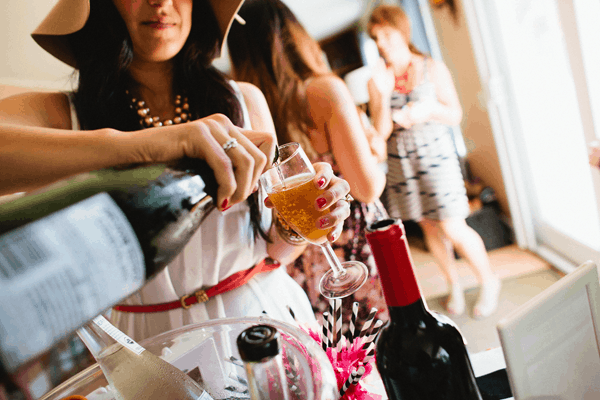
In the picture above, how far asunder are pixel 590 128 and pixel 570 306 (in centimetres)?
181

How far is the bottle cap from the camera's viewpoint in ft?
0.90

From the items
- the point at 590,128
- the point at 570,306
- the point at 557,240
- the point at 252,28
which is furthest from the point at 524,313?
the point at 557,240

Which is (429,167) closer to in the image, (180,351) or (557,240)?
(557,240)

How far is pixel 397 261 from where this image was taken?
0.32m

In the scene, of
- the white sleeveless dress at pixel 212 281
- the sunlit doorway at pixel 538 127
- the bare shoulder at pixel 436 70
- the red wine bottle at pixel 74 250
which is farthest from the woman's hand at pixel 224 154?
the sunlit doorway at pixel 538 127

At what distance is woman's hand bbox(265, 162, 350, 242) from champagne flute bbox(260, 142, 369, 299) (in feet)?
0.04

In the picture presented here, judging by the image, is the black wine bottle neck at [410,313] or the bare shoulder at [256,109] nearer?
the black wine bottle neck at [410,313]

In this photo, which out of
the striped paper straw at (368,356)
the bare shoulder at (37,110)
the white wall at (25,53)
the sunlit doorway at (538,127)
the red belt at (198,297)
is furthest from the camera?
the sunlit doorway at (538,127)

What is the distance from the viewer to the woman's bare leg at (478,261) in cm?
228

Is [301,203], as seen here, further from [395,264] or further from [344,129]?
[344,129]

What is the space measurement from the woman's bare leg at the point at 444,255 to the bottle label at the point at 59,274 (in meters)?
2.35

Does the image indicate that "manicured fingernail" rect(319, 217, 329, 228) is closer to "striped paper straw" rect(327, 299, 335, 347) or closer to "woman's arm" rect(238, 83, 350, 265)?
"woman's arm" rect(238, 83, 350, 265)

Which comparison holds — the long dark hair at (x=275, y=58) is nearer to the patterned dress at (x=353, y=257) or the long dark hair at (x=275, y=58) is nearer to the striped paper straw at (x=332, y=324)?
the patterned dress at (x=353, y=257)

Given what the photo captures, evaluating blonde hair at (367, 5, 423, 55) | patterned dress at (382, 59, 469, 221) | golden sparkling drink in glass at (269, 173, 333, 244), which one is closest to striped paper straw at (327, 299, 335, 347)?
golden sparkling drink in glass at (269, 173, 333, 244)
